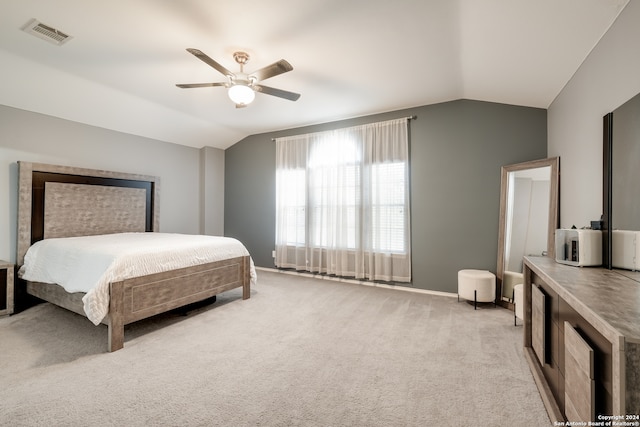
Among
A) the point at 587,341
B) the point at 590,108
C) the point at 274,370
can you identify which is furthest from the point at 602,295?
the point at 274,370

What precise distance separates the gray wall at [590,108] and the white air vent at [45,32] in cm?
406

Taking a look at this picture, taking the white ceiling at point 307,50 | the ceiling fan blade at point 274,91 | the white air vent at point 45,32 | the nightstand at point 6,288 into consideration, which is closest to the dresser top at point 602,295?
the white ceiling at point 307,50

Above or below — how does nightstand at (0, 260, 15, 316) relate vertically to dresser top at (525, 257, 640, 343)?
below

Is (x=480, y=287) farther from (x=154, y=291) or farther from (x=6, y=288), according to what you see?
(x=6, y=288)

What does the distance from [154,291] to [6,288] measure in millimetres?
1918

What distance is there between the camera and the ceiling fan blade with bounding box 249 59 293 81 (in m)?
2.25

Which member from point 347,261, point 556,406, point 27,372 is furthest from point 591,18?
point 27,372

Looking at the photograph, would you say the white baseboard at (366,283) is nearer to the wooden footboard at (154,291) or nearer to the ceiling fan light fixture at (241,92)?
the wooden footboard at (154,291)

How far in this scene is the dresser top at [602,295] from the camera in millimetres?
846

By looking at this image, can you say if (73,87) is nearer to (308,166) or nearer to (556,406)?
(308,166)

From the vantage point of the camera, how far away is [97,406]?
162 cm

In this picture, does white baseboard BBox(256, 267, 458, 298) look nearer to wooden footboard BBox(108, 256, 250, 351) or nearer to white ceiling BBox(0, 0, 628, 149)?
wooden footboard BBox(108, 256, 250, 351)

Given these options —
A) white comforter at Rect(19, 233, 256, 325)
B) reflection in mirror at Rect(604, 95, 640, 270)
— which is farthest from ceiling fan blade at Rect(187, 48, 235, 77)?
reflection in mirror at Rect(604, 95, 640, 270)

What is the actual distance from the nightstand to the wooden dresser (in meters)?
4.75
